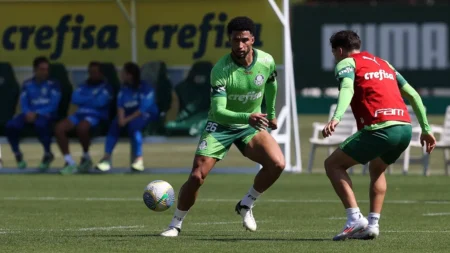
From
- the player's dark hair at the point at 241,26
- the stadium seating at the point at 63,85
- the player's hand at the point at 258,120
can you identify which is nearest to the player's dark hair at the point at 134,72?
the stadium seating at the point at 63,85

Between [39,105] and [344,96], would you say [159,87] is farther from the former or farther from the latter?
[344,96]

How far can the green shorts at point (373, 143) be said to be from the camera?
1120cm

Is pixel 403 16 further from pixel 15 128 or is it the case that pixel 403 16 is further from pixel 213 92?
pixel 213 92

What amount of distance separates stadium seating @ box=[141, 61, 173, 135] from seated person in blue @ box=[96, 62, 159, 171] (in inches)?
25.3

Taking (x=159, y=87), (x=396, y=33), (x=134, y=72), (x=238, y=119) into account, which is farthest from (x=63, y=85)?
(x=396, y=33)

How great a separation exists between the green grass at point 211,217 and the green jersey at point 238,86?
1.17 metres

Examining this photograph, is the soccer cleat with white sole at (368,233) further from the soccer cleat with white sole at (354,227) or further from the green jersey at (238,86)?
the green jersey at (238,86)

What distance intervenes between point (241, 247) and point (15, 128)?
1260 centimetres

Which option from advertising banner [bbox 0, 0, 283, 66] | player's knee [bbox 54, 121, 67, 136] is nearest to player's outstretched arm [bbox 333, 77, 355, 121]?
player's knee [bbox 54, 121, 67, 136]

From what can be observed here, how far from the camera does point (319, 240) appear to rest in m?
11.4

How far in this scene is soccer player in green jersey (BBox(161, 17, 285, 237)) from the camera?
468 inches

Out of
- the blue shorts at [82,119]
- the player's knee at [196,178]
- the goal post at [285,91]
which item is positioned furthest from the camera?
the blue shorts at [82,119]

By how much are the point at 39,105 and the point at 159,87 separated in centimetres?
216

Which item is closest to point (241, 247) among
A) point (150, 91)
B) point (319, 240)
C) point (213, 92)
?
point (319, 240)
